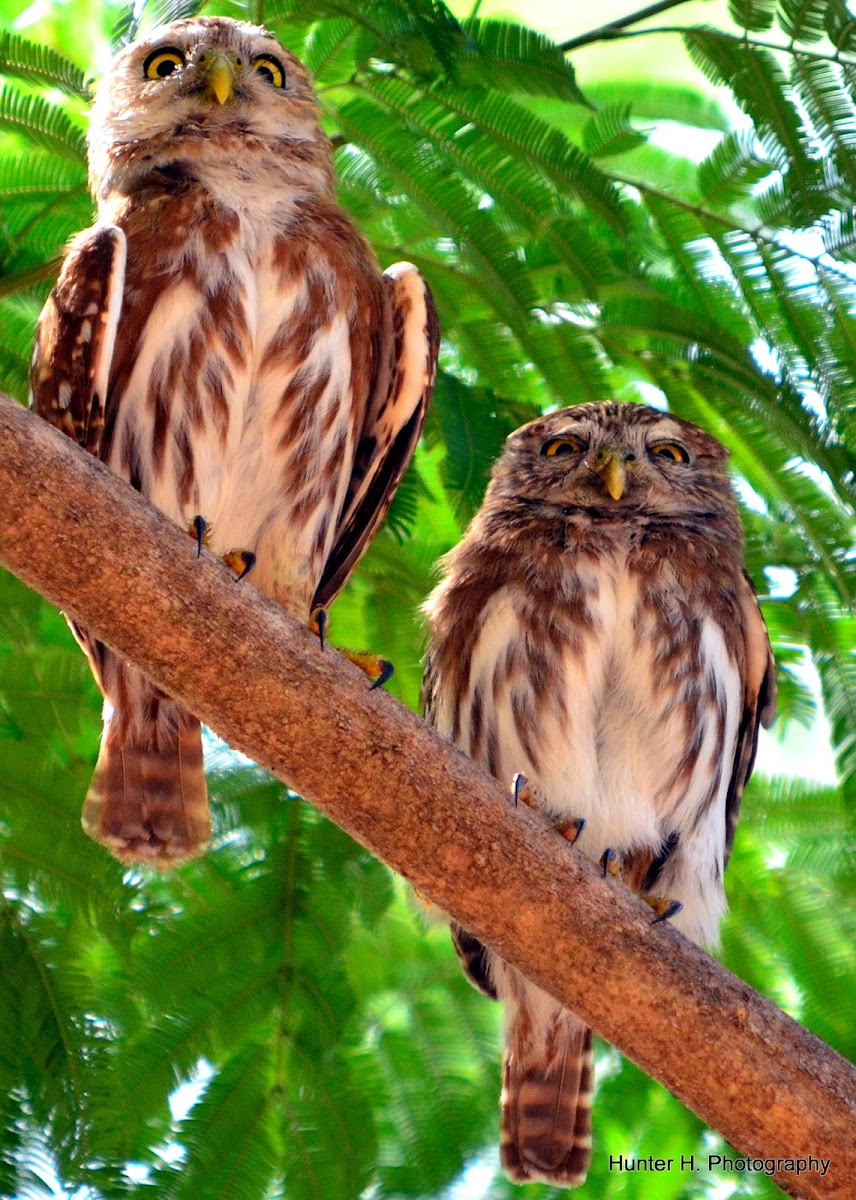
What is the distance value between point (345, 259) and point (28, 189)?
28.4 inches

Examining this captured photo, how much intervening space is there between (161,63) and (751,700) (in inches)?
82.4

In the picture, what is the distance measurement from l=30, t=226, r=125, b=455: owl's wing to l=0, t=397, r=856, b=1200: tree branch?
0.62 meters

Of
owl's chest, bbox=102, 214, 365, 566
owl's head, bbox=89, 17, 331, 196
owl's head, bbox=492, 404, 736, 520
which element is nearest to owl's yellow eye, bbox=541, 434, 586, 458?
owl's head, bbox=492, 404, 736, 520

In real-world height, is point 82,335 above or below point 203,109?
below

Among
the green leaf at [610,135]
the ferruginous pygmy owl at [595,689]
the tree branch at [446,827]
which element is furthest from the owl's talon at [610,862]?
the green leaf at [610,135]

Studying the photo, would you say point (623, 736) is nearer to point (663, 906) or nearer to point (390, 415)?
point (663, 906)

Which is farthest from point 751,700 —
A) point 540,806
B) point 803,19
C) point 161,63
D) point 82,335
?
point 161,63

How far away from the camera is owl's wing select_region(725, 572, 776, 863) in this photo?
155 inches

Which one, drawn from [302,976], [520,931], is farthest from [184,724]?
[520,931]

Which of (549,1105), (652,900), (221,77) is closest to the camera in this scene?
(652,900)

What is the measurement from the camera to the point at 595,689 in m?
3.84

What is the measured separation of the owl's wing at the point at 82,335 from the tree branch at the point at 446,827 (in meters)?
0.62

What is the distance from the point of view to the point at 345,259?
364 centimetres

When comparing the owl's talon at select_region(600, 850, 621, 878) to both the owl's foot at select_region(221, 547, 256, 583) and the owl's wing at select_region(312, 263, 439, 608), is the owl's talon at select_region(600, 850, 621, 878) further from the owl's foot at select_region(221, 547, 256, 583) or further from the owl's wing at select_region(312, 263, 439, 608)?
the owl's foot at select_region(221, 547, 256, 583)
